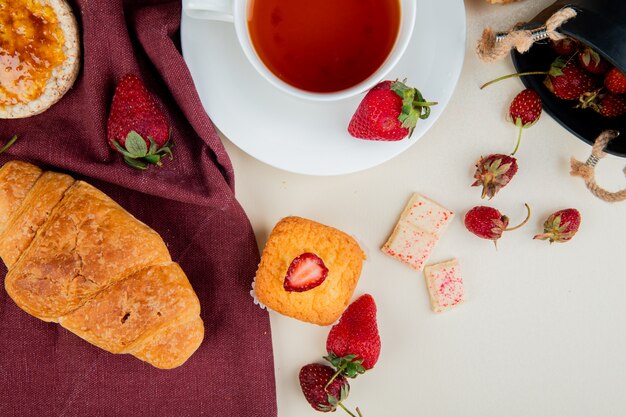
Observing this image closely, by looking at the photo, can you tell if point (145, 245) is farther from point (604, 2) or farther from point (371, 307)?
point (604, 2)

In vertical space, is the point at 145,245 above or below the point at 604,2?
below

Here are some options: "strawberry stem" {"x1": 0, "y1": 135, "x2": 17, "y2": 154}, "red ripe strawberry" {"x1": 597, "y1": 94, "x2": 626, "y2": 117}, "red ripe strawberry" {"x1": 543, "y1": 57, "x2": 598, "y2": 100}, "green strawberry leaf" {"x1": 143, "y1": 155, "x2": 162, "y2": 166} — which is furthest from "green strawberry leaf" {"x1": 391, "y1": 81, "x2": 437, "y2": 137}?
"strawberry stem" {"x1": 0, "y1": 135, "x2": 17, "y2": 154}

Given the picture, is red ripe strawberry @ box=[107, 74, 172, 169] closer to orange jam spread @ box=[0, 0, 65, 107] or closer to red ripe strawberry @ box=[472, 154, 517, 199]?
orange jam spread @ box=[0, 0, 65, 107]

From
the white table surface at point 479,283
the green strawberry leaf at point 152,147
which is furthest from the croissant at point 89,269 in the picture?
the white table surface at point 479,283

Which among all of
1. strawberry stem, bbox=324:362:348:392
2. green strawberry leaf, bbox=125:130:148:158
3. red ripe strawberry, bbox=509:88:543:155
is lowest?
strawberry stem, bbox=324:362:348:392

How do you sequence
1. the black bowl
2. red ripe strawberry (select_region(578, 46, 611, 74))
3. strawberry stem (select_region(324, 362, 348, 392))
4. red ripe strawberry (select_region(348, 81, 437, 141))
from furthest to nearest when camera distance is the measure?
strawberry stem (select_region(324, 362, 348, 392))
red ripe strawberry (select_region(578, 46, 611, 74))
red ripe strawberry (select_region(348, 81, 437, 141))
the black bowl

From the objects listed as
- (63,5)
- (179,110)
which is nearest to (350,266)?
(179,110)
